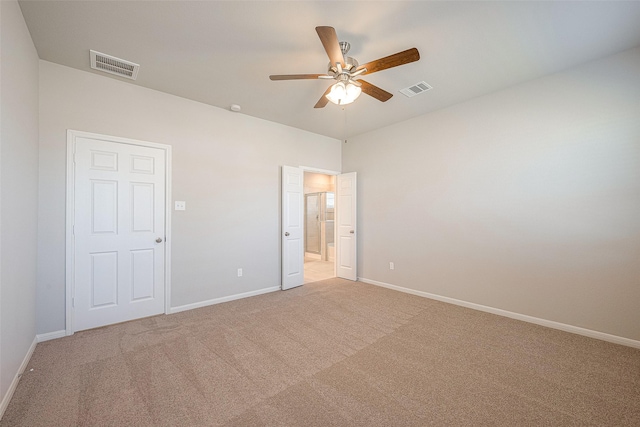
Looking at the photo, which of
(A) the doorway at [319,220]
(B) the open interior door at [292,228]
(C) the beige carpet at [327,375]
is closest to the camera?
(C) the beige carpet at [327,375]

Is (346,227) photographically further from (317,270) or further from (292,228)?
(317,270)

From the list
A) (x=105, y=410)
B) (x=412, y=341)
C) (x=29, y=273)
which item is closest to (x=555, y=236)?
(x=412, y=341)

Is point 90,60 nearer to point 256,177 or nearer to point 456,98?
point 256,177

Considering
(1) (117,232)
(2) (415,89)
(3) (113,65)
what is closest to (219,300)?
(1) (117,232)

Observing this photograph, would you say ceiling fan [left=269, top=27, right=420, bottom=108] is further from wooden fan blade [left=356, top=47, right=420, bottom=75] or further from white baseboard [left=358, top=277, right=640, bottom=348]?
white baseboard [left=358, top=277, right=640, bottom=348]

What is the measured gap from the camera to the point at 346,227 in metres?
5.22

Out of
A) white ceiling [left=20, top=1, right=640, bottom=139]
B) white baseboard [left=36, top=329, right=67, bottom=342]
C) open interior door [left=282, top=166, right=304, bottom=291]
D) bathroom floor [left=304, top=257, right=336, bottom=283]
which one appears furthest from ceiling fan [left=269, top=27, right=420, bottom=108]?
bathroom floor [left=304, top=257, right=336, bottom=283]

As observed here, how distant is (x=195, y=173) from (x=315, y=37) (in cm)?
236

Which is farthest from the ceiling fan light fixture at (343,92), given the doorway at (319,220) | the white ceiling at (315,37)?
the doorway at (319,220)

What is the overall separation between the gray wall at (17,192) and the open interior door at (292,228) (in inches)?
114

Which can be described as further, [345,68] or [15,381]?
[345,68]

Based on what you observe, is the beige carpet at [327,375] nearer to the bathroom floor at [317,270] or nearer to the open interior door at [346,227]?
the open interior door at [346,227]

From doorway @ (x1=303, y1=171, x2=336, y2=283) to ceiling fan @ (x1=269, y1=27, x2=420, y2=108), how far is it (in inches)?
184

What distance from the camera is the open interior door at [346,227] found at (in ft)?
16.7
